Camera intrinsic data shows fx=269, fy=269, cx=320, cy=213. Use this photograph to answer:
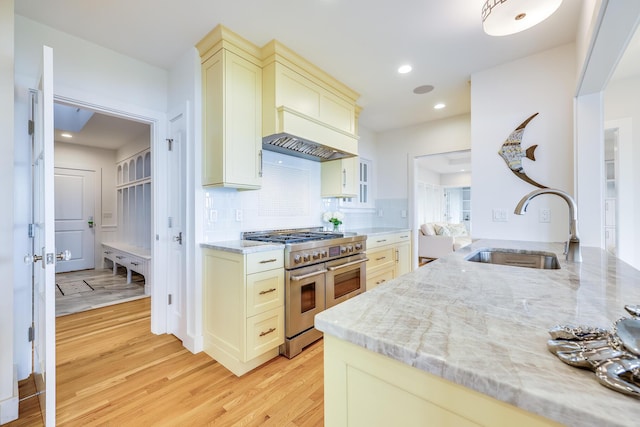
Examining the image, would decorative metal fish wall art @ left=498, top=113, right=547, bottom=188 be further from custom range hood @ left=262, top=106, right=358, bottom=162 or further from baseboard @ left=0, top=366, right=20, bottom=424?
baseboard @ left=0, top=366, right=20, bottom=424

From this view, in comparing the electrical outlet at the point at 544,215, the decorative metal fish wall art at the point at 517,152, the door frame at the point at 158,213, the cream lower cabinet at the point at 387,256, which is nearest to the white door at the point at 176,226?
the door frame at the point at 158,213

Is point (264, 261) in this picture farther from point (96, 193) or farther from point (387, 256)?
point (96, 193)

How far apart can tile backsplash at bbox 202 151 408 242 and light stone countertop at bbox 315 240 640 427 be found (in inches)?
72.7

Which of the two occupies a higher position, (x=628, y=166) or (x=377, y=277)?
(x=628, y=166)

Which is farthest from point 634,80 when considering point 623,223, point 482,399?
point 482,399

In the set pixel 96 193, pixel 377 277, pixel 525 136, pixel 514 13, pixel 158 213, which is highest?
pixel 514 13

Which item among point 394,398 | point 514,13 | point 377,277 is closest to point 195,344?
point 377,277

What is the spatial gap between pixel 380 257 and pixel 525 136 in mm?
1907

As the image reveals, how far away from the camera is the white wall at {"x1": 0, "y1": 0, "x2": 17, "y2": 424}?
1480 mm

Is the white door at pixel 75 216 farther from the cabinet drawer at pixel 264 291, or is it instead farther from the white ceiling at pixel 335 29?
the cabinet drawer at pixel 264 291

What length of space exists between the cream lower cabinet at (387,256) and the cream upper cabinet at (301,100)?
1195mm

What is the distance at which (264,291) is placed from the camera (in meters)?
2.02

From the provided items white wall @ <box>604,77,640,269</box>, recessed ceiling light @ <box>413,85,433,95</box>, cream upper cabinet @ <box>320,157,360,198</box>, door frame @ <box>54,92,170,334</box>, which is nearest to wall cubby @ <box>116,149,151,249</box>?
door frame @ <box>54,92,170,334</box>

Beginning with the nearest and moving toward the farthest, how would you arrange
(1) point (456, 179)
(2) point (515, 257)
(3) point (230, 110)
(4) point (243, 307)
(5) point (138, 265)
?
(2) point (515, 257)
(4) point (243, 307)
(3) point (230, 110)
(5) point (138, 265)
(1) point (456, 179)
